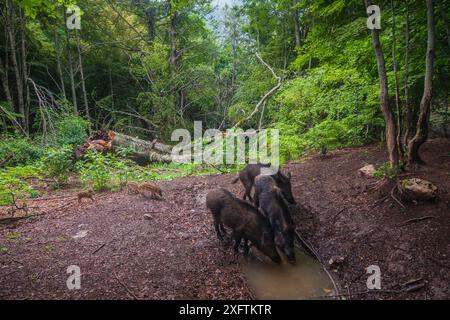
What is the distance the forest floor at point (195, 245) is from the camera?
374 centimetres

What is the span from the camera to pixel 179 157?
13.1 m

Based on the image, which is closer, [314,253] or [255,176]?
[314,253]

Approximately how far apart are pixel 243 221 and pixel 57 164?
21.1ft

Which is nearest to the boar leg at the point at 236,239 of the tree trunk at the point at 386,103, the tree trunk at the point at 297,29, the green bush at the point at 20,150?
the tree trunk at the point at 386,103

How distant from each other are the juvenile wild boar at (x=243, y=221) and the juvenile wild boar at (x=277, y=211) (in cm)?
25

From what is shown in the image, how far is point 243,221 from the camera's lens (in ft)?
16.4

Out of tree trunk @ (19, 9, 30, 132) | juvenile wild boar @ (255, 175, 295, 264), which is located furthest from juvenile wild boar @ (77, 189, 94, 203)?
tree trunk @ (19, 9, 30, 132)

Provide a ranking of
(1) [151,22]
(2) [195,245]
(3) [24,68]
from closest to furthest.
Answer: (2) [195,245], (3) [24,68], (1) [151,22]

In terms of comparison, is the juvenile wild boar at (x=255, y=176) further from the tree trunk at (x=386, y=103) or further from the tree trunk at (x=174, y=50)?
the tree trunk at (x=174, y=50)

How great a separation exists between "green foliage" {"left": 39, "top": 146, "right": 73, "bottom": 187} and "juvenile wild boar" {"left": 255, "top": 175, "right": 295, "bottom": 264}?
5.78 m

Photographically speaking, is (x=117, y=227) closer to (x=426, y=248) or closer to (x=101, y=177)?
(x=101, y=177)

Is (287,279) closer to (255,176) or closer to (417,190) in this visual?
(417,190)

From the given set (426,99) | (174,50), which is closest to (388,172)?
(426,99)
